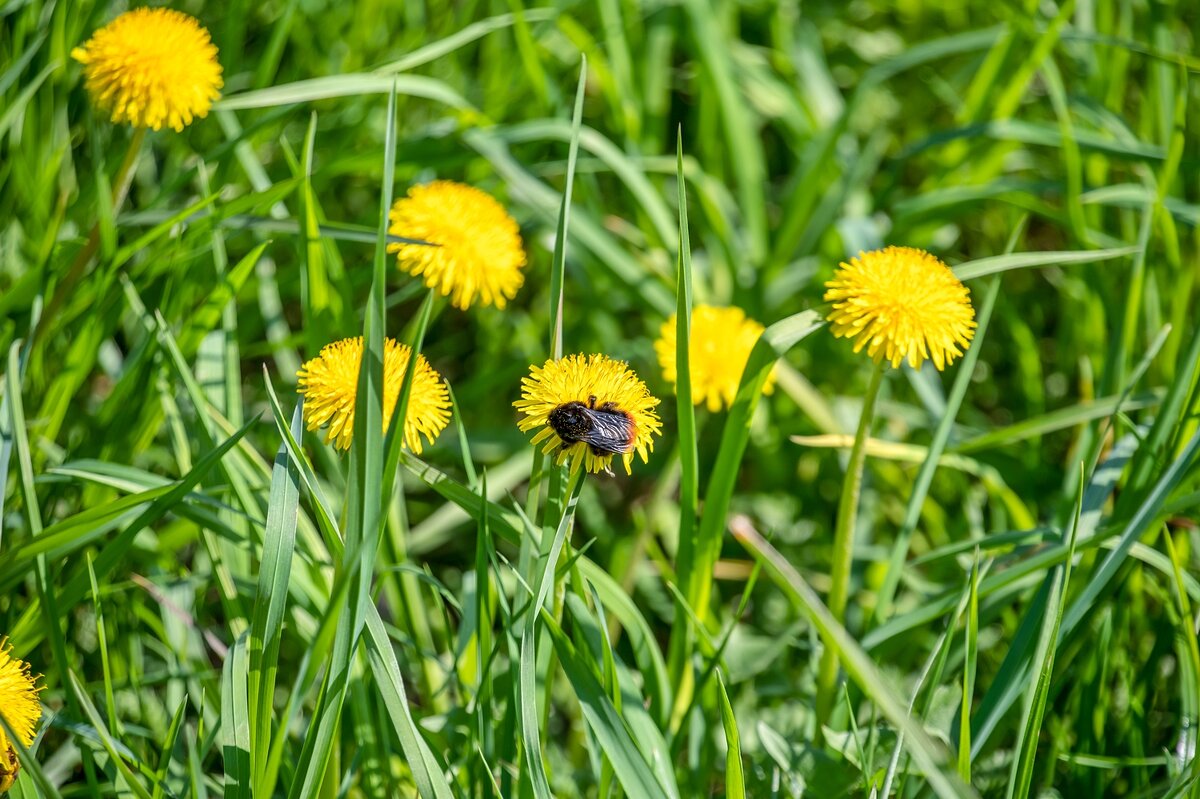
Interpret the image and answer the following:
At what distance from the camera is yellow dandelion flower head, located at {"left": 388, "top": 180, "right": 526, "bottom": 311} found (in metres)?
1.31

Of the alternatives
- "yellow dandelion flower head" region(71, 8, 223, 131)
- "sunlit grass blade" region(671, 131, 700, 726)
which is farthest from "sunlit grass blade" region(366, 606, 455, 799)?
"yellow dandelion flower head" region(71, 8, 223, 131)

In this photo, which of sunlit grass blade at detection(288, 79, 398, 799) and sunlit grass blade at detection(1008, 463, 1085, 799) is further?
sunlit grass blade at detection(1008, 463, 1085, 799)

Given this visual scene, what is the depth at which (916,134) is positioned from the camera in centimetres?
257

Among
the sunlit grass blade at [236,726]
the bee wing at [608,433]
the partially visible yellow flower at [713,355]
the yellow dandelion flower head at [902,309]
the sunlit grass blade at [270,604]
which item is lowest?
the sunlit grass blade at [236,726]

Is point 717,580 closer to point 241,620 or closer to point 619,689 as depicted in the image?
point 619,689

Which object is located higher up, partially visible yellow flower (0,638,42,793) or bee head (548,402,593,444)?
bee head (548,402,593,444)

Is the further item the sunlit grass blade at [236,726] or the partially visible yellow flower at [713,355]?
the partially visible yellow flower at [713,355]

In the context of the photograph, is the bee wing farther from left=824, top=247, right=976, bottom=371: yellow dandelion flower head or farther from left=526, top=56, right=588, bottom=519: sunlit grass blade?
left=824, top=247, right=976, bottom=371: yellow dandelion flower head

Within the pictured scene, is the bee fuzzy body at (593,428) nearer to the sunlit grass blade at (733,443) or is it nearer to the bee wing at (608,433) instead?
the bee wing at (608,433)

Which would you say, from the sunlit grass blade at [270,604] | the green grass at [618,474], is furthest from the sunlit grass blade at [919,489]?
the sunlit grass blade at [270,604]

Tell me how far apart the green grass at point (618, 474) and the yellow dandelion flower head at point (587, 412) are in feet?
0.20

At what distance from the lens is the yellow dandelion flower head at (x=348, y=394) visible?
3.35 feet

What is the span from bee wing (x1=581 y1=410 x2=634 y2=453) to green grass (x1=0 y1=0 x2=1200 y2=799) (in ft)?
0.23

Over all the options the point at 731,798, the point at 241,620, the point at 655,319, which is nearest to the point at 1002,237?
the point at 655,319
